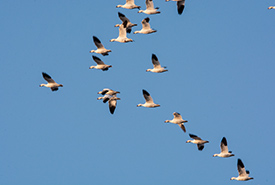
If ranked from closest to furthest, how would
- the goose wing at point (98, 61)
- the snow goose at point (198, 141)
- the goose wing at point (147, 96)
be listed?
the goose wing at point (147, 96) < the goose wing at point (98, 61) < the snow goose at point (198, 141)

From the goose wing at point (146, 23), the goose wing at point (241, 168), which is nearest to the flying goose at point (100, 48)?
the goose wing at point (146, 23)

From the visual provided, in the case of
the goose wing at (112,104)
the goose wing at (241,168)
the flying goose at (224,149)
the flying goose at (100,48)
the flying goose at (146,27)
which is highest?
the flying goose at (146,27)

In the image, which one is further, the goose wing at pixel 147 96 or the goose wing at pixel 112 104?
the goose wing at pixel 112 104

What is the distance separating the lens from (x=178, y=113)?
5178 centimetres

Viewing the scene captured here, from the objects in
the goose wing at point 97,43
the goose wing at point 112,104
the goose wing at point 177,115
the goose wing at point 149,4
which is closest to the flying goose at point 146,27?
the goose wing at point 149,4

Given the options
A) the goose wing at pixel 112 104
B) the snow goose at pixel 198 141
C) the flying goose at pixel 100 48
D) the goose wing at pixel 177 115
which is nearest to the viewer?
the flying goose at pixel 100 48

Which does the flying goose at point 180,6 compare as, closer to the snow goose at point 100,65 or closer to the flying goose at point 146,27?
the flying goose at point 146,27

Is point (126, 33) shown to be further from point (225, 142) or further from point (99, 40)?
point (225, 142)

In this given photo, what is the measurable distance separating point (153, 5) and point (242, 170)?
434 inches

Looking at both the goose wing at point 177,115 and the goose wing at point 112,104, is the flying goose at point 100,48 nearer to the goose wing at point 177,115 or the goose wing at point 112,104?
the goose wing at point 112,104

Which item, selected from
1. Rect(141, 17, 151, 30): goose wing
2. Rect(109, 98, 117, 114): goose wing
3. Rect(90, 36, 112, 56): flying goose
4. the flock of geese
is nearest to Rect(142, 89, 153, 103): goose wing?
the flock of geese

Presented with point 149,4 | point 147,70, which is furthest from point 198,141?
point 149,4

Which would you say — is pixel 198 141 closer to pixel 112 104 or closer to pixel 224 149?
pixel 224 149

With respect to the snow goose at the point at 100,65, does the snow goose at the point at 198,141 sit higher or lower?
lower
